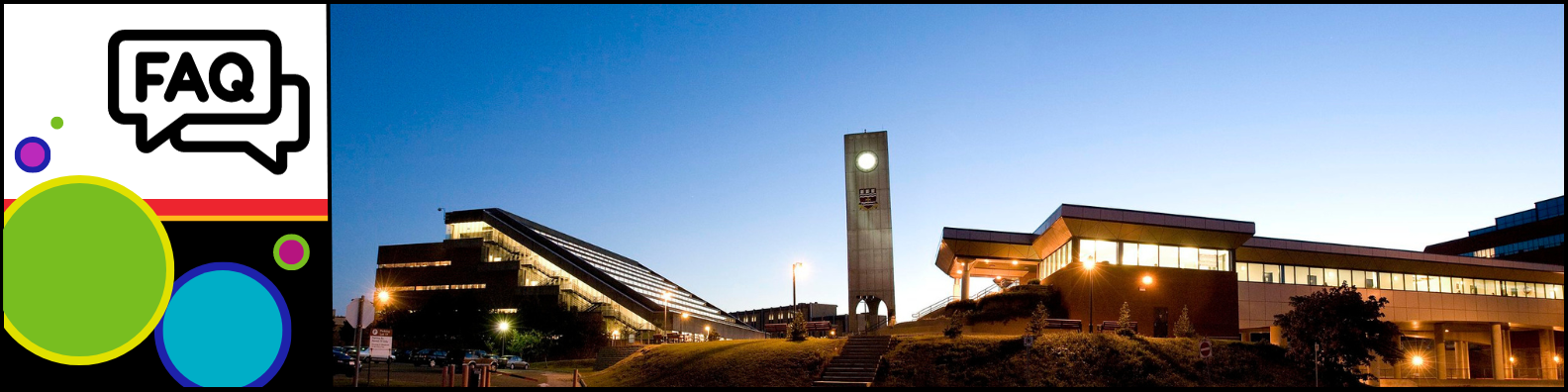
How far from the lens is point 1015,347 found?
115 feet

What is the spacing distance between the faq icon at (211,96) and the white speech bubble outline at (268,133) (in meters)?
0.01

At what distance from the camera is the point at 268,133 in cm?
1116

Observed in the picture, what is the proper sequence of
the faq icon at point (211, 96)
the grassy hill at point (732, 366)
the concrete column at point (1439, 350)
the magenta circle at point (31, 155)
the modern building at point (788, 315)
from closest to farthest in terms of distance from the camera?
the faq icon at point (211, 96) < the magenta circle at point (31, 155) < the grassy hill at point (732, 366) < the concrete column at point (1439, 350) < the modern building at point (788, 315)

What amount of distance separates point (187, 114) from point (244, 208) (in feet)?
3.88

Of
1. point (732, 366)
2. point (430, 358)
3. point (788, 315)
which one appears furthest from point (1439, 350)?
point (788, 315)

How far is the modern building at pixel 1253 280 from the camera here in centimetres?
4822

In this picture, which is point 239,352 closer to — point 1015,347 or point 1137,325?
point 1015,347

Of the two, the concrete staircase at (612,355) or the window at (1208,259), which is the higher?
the window at (1208,259)

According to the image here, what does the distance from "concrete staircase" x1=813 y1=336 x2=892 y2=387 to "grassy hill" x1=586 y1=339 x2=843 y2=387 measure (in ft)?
1.62

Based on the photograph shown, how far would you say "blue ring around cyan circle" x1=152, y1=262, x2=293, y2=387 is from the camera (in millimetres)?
11500


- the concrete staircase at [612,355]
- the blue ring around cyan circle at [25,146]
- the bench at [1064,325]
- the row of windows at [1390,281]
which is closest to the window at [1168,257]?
the row of windows at [1390,281]

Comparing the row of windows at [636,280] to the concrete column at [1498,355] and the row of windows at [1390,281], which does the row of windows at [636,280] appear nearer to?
the row of windows at [1390,281]

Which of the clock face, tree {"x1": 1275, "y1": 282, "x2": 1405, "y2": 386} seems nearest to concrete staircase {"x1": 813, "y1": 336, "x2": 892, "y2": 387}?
tree {"x1": 1275, "y1": 282, "x2": 1405, "y2": 386}

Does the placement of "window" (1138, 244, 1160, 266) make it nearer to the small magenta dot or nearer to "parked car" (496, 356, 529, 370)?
"parked car" (496, 356, 529, 370)
